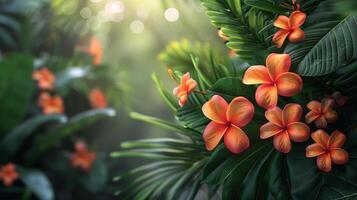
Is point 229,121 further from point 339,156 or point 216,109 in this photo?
point 339,156

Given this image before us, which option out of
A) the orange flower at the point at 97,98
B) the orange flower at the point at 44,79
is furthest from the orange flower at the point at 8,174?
the orange flower at the point at 97,98

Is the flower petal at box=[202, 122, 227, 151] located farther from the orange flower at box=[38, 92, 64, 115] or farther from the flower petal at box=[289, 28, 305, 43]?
the orange flower at box=[38, 92, 64, 115]

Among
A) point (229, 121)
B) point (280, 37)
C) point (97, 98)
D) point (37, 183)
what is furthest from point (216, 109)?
point (97, 98)

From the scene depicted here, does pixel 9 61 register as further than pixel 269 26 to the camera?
Yes

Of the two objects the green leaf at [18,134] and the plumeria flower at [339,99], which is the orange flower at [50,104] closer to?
the green leaf at [18,134]

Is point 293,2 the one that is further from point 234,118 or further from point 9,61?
point 9,61

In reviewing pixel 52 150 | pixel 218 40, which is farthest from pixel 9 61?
pixel 218 40
